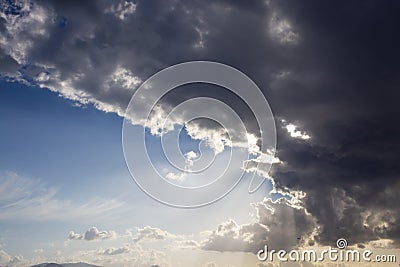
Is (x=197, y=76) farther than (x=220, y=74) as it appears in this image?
No

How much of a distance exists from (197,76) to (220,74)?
578 inches

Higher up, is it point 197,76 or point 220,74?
point 220,74

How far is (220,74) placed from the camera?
97.2 m

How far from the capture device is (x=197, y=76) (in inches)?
3305
